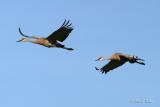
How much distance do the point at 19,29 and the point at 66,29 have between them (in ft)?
9.14

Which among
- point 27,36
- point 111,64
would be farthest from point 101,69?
point 27,36

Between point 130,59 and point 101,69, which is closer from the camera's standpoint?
point 130,59

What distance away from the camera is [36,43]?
3803 cm

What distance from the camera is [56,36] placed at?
3828 centimetres

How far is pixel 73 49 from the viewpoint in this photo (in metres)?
37.8

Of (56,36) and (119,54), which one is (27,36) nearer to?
(56,36)

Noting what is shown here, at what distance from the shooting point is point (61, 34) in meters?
38.1

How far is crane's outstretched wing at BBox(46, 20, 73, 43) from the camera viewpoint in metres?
38.0

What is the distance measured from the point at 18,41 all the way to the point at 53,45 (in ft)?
7.86

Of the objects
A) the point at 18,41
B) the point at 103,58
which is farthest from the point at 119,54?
the point at 18,41

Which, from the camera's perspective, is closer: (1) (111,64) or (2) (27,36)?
(2) (27,36)

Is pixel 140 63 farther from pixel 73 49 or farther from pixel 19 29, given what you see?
pixel 19 29

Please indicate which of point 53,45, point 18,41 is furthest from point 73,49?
point 18,41

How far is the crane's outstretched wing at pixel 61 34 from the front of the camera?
38.0 meters
